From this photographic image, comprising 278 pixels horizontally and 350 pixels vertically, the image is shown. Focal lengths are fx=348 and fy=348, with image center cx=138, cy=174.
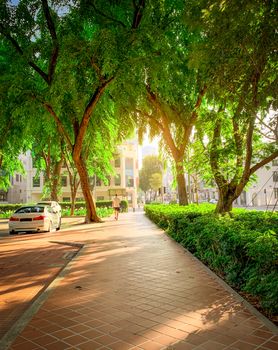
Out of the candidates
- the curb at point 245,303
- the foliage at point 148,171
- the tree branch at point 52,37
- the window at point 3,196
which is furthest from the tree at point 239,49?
the foliage at point 148,171

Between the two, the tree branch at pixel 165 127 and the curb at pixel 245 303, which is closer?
the curb at pixel 245 303

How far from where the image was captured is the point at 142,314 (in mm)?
4570

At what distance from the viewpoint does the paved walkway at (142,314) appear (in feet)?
12.1

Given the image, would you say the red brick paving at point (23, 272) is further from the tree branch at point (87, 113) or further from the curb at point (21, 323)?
the tree branch at point (87, 113)

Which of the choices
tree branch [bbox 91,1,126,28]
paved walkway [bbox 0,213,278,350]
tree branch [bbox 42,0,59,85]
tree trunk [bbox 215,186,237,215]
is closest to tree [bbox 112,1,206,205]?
tree branch [bbox 91,1,126,28]

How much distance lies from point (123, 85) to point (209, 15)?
1045 cm

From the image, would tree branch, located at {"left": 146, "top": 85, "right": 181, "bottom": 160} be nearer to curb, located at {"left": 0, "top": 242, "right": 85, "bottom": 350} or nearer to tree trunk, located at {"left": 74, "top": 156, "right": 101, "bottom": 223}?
tree trunk, located at {"left": 74, "top": 156, "right": 101, "bottom": 223}

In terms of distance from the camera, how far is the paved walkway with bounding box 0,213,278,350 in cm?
370

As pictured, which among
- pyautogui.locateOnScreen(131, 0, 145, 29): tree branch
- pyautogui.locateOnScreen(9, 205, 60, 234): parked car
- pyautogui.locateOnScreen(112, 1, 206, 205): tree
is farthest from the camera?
pyautogui.locateOnScreen(9, 205, 60, 234): parked car

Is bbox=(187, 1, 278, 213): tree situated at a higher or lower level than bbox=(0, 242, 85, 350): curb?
higher

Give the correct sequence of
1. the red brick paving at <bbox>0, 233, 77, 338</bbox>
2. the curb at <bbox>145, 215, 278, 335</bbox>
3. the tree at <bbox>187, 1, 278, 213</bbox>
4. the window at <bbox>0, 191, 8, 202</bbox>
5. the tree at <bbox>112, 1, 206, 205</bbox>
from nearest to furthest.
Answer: the curb at <bbox>145, 215, 278, 335</bbox> → the red brick paving at <bbox>0, 233, 77, 338</bbox> → the tree at <bbox>187, 1, 278, 213</bbox> → the tree at <bbox>112, 1, 206, 205</bbox> → the window at <bbox>0, 191, 8, 202</bbox>

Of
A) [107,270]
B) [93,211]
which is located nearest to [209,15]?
[107,270]

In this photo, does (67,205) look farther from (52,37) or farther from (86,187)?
(52,37)

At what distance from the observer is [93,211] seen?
2238cm
